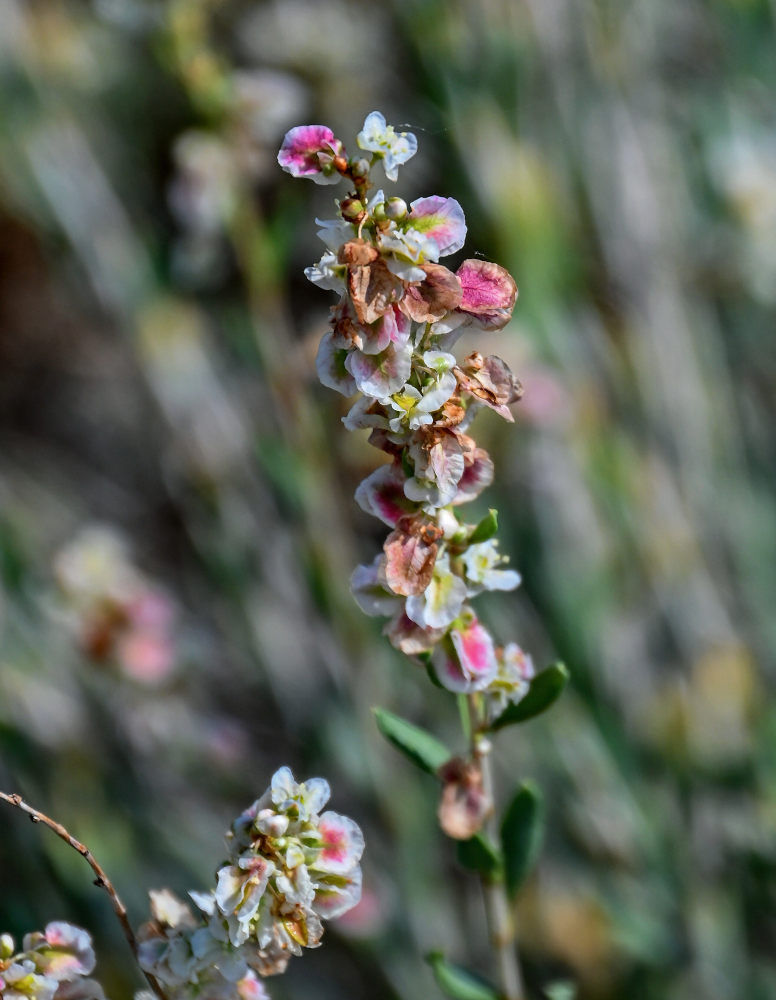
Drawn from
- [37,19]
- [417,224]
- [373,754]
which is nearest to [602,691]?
[373,754]

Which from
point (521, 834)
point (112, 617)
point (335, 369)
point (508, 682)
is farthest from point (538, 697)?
point (112, 617)

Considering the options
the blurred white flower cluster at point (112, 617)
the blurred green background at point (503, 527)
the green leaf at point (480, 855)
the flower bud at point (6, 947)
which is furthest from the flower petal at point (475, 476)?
the blurred white flower cluster at point (112, 617)

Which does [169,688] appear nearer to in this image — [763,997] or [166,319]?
[166,319]

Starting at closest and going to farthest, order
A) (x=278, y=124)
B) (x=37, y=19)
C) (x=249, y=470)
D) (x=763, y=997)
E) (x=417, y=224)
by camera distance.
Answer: (x=417, y=224) → (x=763, y=997) → (x=278, y=124) → (x=249, y=470) → (x=37, y=19)

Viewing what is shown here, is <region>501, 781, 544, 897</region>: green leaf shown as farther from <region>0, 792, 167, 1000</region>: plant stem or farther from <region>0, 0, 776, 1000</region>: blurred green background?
Answer: <region>0, 0, 776, 1000</region>: blurred green background

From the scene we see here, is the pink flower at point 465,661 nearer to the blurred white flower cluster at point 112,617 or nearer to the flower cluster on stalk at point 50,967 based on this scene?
the flower cluster on stalk at point 50,967

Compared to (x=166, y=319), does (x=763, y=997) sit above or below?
below
